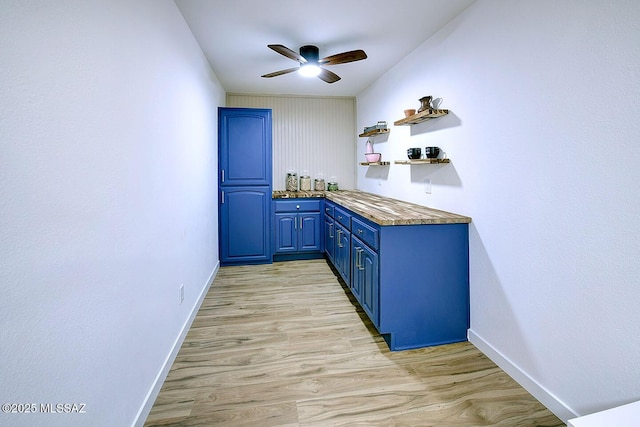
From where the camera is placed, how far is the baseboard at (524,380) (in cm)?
152

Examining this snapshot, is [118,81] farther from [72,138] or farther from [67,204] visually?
[67,204]

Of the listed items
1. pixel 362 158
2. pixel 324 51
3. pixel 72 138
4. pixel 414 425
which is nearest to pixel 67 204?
pixel 72 138

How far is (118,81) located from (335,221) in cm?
269

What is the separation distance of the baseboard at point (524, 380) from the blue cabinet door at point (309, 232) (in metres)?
2.47

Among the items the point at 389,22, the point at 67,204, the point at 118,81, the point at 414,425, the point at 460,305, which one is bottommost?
the point at 414,425

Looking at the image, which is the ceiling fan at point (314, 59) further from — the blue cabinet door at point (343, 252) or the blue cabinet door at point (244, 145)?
the blue cabinet door at point (343, 252)

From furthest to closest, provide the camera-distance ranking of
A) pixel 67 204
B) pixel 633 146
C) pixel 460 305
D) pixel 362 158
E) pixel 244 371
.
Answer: pixel 362 158
pixel 460 305
pixel 244 371
pixel 633 146
pixel 67 204

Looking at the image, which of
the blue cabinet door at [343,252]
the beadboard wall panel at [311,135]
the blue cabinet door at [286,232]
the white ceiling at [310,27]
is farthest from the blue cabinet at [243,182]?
the blue cabinet door at [343,252]

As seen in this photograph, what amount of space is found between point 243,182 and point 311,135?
151cm

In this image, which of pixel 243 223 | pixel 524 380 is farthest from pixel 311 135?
pixel 524 380

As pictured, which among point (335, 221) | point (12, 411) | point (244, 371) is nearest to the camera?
point (12, 411)

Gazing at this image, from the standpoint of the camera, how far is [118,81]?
4.17ft

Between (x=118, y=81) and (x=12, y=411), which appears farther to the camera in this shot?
(x=118, y=81)

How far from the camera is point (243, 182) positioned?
4.03 meters
